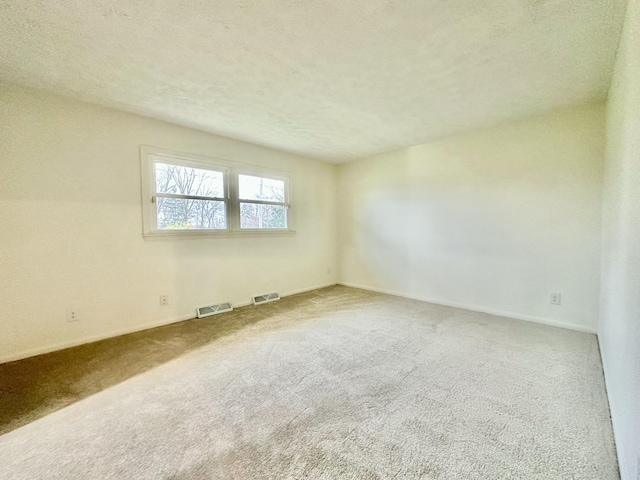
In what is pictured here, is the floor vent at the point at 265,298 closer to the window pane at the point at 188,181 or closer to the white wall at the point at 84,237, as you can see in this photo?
the white wall at the point at 84,237

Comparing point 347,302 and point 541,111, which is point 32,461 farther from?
point 541,111

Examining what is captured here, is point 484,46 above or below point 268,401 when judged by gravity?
above

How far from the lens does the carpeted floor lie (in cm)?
126

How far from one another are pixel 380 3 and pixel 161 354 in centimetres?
310

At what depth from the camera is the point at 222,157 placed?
3631 millimetres

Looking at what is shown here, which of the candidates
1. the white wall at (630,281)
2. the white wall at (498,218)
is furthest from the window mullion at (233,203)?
the white wall at (630,281)

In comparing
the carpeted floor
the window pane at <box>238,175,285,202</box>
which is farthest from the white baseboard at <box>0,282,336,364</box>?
the window pane at <box>238,175,285,202</box>

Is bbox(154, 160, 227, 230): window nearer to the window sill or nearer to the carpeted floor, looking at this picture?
the window sill

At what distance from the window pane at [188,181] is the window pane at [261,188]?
0.34 meters

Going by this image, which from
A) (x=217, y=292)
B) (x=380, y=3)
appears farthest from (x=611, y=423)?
(x=217, y=292)

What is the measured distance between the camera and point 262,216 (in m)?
4.16

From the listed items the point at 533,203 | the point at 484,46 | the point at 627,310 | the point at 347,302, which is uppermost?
the point at 484,46

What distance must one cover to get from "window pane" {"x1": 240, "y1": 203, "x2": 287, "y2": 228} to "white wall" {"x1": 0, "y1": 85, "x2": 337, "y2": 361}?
0.45 meters

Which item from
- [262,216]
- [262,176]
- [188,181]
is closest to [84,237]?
[188,181]
